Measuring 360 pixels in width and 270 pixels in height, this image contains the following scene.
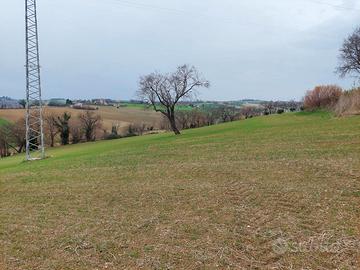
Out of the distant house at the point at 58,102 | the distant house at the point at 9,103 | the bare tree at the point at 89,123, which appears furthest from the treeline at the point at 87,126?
the distant house at the point at 9,103

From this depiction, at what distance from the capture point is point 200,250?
636 cm

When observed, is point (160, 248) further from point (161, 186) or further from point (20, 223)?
point (161, 186)

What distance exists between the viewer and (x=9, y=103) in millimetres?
106250

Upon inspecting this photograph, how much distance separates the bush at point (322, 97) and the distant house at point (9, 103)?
7352cm

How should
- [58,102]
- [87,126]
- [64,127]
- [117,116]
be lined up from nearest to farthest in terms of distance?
1. [64,127]
2. [87,126]
3. [117,116]
4. [58,102]

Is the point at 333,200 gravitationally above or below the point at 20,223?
above

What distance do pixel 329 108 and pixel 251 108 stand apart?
47.8 meters

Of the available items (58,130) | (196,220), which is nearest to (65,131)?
(58,130)

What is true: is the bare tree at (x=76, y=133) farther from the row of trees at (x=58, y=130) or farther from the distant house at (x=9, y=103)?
the distant house at (x=9, y=103)

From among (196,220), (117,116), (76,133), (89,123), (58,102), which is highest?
(58,102)

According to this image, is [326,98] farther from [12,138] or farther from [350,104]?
[12,138]

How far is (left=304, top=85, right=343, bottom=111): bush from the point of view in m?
49.6

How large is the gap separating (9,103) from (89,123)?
3489 cm

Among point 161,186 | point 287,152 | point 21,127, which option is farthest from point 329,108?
point 21,127
